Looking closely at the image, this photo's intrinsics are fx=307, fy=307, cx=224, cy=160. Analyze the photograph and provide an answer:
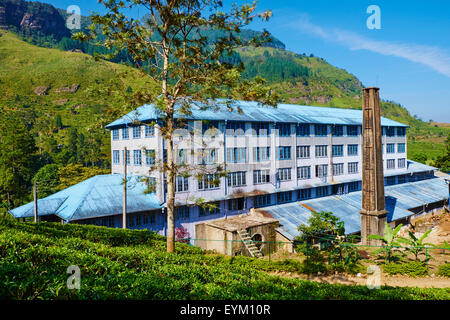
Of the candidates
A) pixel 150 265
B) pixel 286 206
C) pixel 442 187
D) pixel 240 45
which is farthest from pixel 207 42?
pixel 442 187

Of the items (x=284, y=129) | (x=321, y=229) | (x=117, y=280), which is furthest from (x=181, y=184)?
(x=117, y=280)

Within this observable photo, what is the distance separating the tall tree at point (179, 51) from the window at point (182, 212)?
42.3 feet

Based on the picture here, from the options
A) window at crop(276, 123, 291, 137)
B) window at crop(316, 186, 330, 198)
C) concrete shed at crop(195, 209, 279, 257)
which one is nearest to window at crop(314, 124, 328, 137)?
window at crop(276, 123, 291, 137)

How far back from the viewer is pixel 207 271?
10.4 meters

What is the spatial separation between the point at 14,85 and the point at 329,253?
140 metres

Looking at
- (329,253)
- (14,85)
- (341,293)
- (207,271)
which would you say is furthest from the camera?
(14,85)

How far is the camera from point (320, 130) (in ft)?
127

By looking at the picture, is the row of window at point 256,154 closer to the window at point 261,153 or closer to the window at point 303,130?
the window at point 261,153

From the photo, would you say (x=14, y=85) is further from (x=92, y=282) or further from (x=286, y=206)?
(x=92, y=282)

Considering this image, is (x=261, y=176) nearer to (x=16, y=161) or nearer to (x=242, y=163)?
(x=242, y=163)

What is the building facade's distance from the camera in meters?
27.4

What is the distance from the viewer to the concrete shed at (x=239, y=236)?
22.4 meters

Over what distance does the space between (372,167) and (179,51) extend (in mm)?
20624

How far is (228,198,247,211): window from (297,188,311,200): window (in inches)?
331
